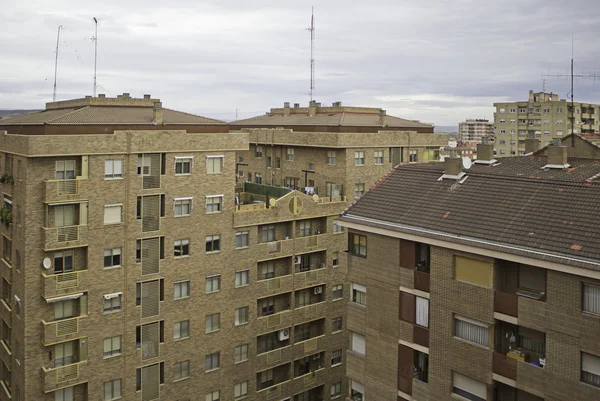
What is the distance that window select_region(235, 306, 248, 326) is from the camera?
135 ft

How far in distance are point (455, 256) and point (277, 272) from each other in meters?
20.5

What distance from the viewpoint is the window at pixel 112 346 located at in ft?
115

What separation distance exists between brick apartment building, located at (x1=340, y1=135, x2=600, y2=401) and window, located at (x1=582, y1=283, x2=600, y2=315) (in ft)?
0.12

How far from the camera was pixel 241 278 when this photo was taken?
135 feet

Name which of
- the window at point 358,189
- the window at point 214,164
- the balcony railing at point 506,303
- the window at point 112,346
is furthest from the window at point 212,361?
the balcony railing at point 506,303

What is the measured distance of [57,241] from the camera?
33000 millimetres

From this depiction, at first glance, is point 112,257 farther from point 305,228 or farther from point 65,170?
point 305,228

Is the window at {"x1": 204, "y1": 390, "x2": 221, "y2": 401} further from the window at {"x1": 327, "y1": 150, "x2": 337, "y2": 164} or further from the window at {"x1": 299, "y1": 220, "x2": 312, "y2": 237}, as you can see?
the window at {"x1": 327, "y1": 150, "x2": 337, "y2": 164}

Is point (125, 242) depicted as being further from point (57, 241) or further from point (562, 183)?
point (562, 183)

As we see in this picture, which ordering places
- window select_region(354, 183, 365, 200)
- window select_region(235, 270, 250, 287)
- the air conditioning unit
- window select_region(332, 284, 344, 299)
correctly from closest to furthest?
window select_region(235, 270, 250, 287), the air conditioning unit, window select_region(332, 284, 344, 299), window select_region(354, 183, 365, 200)

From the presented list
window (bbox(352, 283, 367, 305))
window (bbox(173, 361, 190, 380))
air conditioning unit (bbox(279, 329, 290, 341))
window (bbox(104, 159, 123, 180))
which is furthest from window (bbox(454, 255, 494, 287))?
air conditioning unit (bbox(279, 329, 290, 341))

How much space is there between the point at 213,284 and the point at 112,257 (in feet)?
24.2

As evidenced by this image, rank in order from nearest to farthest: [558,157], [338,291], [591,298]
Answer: [591,298] < [558,157] < [338,291]

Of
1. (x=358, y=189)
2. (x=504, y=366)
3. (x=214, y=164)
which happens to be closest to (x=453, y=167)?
(x=504, y=366)
